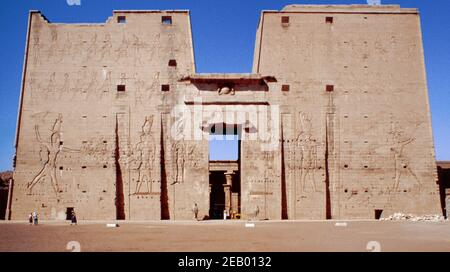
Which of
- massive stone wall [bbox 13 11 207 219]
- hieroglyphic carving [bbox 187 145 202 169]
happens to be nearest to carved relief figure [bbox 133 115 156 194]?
massive stone wall [bbox 13 11 207 219]

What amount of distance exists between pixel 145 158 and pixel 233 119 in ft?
14.0

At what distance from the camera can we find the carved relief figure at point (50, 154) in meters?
20.2

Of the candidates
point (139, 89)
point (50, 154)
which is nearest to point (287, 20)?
point (139, 89)

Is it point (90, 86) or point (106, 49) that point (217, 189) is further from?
point (106, 49)

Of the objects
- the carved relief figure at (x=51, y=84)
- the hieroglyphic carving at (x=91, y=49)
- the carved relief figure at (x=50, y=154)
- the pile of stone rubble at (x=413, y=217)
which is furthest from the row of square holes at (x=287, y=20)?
the carved relief figure at (x=50, y=154)

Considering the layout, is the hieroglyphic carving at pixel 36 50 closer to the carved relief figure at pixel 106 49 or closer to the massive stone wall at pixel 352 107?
the carved relief figure at pixel 106 49

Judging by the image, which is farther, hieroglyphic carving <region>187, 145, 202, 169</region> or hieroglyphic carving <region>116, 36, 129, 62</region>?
hieroglyphic carving <region>116, 36, 129, 62</region>

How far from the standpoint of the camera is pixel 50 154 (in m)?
20.4

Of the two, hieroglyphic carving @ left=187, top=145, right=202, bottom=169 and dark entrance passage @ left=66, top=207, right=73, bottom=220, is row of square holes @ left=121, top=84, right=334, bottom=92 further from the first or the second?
dark entrance passage @ left=66, top=207, right=73, bottom=220

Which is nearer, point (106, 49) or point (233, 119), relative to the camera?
point (233, 119)

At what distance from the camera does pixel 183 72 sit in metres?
21.1

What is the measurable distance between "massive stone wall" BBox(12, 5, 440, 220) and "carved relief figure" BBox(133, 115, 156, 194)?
0.15 feet

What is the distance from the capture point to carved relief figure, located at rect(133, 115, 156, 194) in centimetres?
2027

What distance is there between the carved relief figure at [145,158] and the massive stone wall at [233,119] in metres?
0.04
